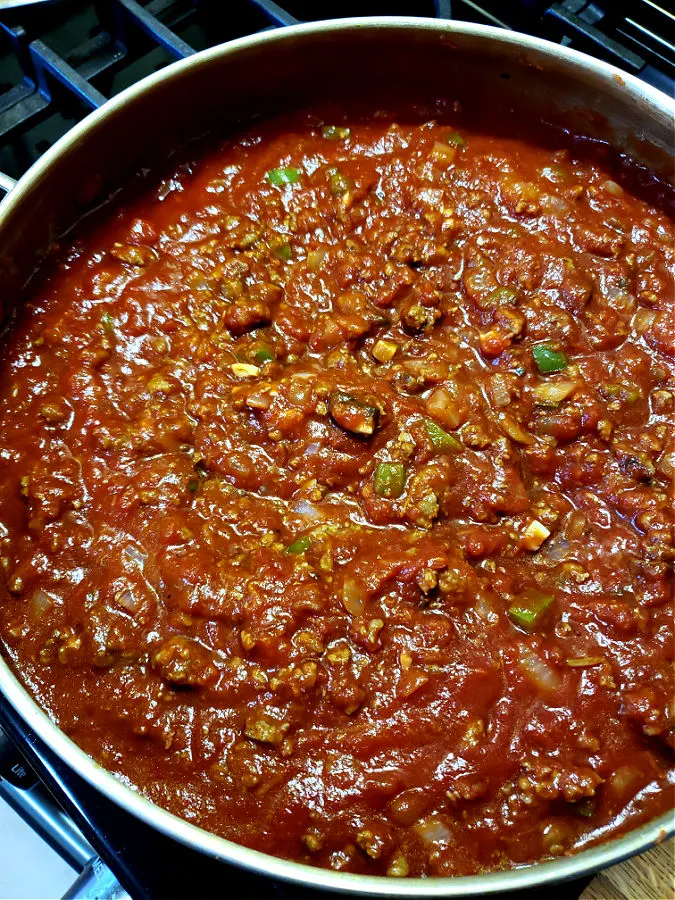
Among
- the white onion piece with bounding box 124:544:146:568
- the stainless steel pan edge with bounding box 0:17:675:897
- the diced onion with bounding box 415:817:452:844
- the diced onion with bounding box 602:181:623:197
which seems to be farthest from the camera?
the diced onion with bounding box 602:181:623:197

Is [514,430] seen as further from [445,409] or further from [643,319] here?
[643,319]

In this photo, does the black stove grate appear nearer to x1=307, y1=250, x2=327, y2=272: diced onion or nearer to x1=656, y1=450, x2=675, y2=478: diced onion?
x1=307, y1=250, x2=327, y2=272: diced onion

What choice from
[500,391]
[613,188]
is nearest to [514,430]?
[500,391]

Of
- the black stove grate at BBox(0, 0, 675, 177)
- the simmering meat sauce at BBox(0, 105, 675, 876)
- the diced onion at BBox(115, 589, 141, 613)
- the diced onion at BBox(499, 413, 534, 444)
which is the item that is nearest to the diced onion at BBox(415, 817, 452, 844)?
the simmering meat sauce at BBox(0, 105, 675, 876)

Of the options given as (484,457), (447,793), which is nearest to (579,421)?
(484,457)

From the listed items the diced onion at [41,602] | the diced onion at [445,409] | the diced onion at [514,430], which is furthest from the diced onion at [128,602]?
the diced onion at [514,430]

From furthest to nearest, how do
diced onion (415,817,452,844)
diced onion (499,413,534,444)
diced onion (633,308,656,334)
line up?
1. diced onion (633,308,656,334)
2. diced onion (499,413,534,444)
3. diced onion (415,817,452,844)
